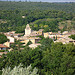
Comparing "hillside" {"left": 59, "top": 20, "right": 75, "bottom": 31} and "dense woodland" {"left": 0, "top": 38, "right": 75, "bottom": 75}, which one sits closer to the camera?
"dense woodland" {"left": 0, "top": 38, "right": 75, "bottom": 75}

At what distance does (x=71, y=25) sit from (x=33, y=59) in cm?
3682

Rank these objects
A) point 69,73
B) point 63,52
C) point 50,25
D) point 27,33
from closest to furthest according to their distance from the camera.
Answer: point 69,73 → point 63,52 → point 27,33 → point 50,25

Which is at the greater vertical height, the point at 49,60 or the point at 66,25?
the point at 49,60

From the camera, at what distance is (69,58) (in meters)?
15.3

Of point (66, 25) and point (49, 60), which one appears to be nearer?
point (49, 60)

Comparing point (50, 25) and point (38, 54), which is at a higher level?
point (38, 54)

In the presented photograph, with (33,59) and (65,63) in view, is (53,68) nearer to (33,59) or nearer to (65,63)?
(65,63)

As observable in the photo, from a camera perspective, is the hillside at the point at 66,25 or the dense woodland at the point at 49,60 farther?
the hillside at the point at 66,25

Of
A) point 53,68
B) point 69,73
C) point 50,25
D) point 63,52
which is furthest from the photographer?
point 50,25

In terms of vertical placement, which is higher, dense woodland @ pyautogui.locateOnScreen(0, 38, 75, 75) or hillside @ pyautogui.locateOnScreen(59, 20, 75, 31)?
dense woodland @ pyautogui.locateOnScreen(0, 38, 75, 75)

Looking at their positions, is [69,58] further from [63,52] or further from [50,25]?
[50,25]

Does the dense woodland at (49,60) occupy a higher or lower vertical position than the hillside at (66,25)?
higher

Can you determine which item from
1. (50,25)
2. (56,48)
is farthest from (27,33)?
(56,48)

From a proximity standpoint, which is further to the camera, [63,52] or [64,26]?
[64,26]
